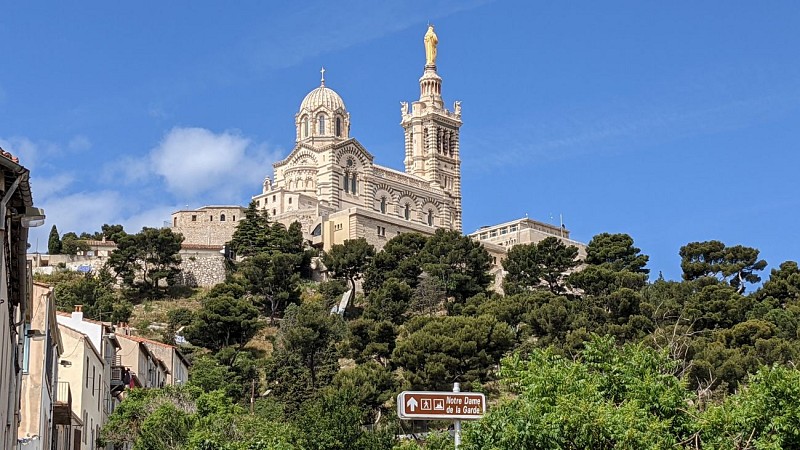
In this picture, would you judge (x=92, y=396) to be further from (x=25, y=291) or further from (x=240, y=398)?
(x=240, y=398)

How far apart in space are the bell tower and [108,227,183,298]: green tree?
3758 cm

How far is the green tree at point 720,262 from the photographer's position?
10631 centimetres

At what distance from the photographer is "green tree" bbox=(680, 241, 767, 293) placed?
10631 centimetres

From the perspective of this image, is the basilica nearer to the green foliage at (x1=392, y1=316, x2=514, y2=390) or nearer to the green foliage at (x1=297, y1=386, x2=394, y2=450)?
the green foliage at (x1=392, y1=316, x2=514, y2=390)

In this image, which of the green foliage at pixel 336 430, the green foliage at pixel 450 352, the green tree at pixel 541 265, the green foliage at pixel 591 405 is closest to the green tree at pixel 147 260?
the green tree at pixel 541 265

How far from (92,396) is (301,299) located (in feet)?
189

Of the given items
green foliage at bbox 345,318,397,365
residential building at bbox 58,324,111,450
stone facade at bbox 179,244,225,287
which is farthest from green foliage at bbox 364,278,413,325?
residential building at bbox 58,324,111,450

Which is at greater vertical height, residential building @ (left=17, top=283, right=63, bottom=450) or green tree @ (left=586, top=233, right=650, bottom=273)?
green tree @ (left=586, top=233, right=650, bottom=273)

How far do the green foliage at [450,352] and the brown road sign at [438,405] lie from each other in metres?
49.9

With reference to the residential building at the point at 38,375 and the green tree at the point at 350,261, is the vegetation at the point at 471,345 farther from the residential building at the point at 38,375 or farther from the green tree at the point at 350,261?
the residential building at the point at 38,375

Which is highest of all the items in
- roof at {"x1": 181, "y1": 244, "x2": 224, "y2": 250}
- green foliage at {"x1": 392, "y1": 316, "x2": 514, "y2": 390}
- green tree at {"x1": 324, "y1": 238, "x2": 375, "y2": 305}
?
roof at {"x1": 181, "y1": 244, "x2": 224, "y2": 250}

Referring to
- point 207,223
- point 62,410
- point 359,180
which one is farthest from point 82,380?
point 359,180

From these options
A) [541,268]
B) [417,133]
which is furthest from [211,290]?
[417,133]

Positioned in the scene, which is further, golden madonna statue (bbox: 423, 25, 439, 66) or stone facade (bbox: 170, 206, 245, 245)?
golden madonna statue (bbox: 423, 25, 439, 66)
